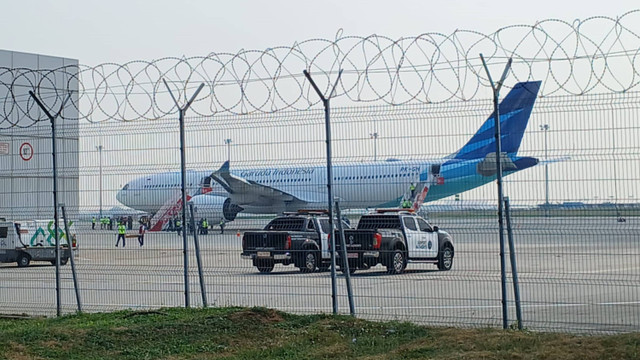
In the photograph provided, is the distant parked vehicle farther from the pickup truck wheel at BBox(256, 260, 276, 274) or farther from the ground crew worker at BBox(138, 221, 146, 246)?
the ground crew worker at BBox(138, 221, 146, 246)

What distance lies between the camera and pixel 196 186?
14.0 meters

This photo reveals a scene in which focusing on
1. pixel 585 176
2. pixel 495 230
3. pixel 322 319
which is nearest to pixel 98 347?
pixel 322 319

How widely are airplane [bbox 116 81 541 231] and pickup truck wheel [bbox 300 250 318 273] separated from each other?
1.04m

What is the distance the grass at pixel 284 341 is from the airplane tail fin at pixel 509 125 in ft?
7.54

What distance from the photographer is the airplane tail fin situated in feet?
35.3

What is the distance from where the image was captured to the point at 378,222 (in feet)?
58.3

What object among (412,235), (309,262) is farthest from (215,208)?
(412,235)

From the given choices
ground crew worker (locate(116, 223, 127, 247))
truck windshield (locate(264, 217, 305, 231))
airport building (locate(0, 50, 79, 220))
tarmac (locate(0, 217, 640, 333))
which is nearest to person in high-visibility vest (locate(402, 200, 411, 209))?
tarmac (locate(0, 217, 640, 333))

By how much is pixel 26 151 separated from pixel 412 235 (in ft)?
29.2

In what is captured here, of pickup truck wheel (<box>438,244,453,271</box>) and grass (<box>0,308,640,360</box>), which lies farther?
pickup truck wheel (<box>438,244,453,271</box>)

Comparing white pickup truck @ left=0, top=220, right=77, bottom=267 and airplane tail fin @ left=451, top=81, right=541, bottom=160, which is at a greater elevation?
airplane tail fin @ left=451, top=81, right=541, bottom=160

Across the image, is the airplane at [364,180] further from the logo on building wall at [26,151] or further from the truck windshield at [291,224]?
the truck windshield at [291,224]

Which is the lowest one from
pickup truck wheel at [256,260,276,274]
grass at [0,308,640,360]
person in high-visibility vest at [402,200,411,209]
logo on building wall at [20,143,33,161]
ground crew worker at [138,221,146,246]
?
grass at [0,308,640,360]

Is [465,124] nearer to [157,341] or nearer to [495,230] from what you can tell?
[495,230]
